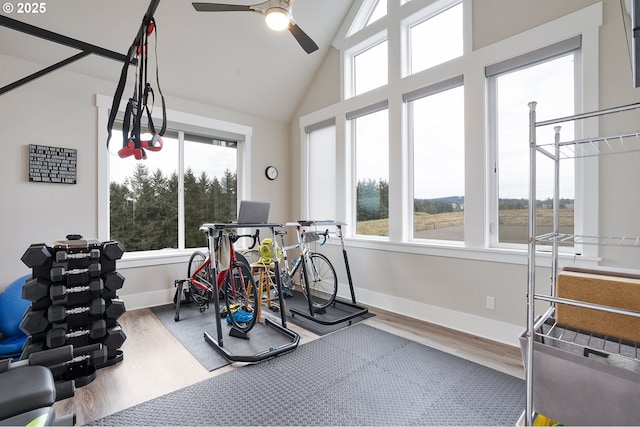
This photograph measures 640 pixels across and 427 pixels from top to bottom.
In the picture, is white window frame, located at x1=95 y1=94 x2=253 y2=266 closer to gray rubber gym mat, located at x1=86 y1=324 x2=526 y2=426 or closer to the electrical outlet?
gray rubber gym mat, located at x1=86 y1=324 x2=526 y2=426

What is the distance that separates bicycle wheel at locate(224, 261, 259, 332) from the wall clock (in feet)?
7.14

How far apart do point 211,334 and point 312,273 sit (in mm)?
1382

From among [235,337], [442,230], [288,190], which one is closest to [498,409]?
[442,230]

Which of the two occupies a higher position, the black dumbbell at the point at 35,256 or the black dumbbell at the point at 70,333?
the black dumbbell at the point at 35,256

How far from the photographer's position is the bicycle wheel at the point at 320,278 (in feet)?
12.3

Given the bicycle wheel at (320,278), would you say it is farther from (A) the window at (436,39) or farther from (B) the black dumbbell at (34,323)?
(A) the window at (436,39)

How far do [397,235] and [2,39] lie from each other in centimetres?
429

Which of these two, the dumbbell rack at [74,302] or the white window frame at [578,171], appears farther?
the white window frame at [578,171]

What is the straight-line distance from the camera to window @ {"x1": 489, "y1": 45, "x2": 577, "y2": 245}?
250cm

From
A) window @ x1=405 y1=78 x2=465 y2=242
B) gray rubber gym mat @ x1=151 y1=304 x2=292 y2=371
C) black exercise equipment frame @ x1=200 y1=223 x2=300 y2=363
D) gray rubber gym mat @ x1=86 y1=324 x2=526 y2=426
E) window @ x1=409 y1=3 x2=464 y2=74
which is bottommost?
gray rubber gym mat @ x1=86 y1=324 x2=526 y2=426

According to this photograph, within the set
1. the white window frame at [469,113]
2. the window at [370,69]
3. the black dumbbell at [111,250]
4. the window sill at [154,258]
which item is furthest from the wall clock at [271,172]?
the black dumbbell at [111,250]

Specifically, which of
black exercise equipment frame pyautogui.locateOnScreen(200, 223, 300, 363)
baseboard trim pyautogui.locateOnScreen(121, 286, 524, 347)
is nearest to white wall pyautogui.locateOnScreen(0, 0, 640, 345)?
baseboard trim pyautogui.locateOnScreen(121, 286, 524, 347)

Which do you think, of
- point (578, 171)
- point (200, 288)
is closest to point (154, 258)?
point (200, 288)

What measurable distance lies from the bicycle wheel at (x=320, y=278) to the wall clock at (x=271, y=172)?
1.63 meters
